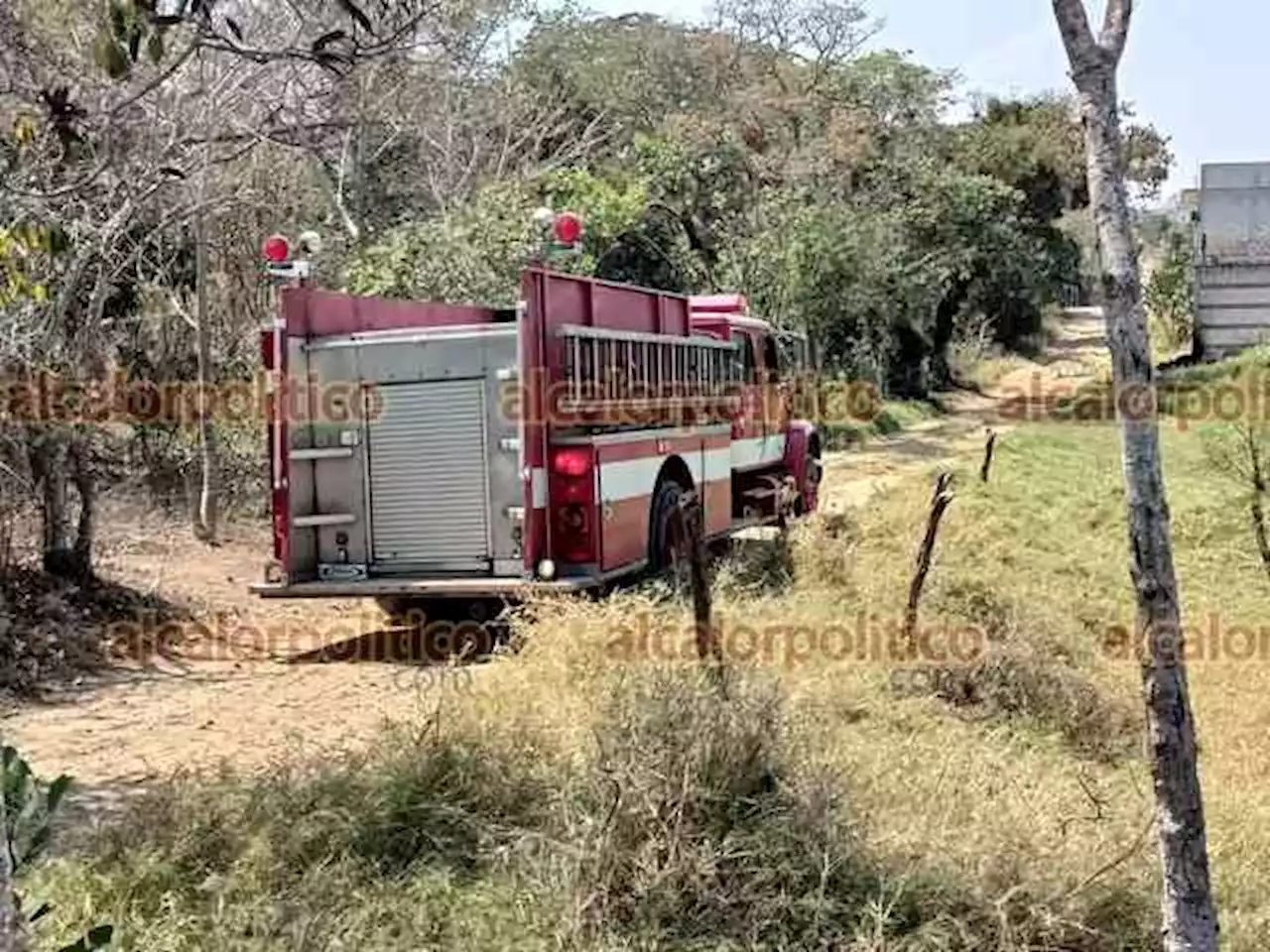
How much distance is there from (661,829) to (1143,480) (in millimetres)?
2011

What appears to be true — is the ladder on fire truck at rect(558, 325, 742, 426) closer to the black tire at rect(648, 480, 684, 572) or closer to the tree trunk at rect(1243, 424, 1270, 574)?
the black tire at rect(648, 480, 684, 572)

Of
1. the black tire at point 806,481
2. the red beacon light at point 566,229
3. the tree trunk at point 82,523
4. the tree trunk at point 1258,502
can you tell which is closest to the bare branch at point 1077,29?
the red beacon light at point 566,229

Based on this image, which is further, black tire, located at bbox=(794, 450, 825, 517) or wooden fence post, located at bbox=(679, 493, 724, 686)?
black tire, located at bbox=(794, 450, 825, 517)

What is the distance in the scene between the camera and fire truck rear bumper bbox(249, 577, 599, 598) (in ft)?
28.1

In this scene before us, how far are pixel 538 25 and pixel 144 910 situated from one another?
82.5ft

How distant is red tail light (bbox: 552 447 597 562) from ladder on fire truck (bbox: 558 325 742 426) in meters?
0.26

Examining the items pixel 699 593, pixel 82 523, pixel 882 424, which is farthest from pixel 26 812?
pixel 882 424

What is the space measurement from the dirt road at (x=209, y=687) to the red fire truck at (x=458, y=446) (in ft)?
2.39

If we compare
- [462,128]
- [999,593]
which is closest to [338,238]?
[462,128]

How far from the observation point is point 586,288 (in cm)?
912

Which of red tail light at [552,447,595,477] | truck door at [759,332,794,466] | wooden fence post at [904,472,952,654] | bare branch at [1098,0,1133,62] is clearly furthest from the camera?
truck door at [759,332,794,466]

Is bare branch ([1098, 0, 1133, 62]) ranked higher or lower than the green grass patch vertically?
higher

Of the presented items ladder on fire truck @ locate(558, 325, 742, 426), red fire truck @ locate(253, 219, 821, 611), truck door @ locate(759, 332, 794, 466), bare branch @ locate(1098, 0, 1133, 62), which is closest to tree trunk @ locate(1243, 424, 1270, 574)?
truck door @ locate(759, 332, 794, 466)

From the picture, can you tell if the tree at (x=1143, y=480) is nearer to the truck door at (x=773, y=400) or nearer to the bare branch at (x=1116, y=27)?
the bare branch at (x=1116, y=27)
